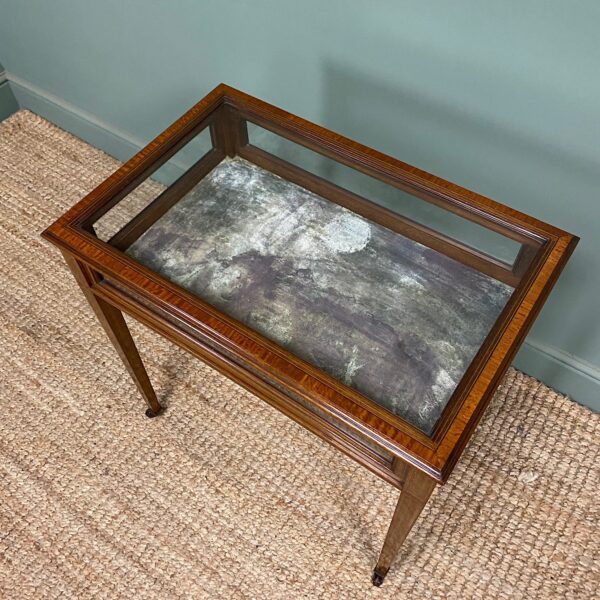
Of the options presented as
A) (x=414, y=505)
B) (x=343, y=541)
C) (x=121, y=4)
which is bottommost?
(x=343, y=541)

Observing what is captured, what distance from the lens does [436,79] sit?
854 millimetres

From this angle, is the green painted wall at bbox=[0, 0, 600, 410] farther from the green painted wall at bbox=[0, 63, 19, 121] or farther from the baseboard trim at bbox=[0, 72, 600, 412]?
the green painted wall at bbox=[0, 63, 19, 121]

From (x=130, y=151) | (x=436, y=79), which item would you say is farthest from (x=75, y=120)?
(x=436, y=79)

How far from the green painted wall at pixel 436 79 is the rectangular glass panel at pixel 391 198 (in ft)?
0.56

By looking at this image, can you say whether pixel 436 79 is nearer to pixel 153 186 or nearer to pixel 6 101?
pixel 153 186

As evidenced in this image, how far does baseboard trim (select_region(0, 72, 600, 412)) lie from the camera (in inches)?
42.6

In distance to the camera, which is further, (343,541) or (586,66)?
(343,541)

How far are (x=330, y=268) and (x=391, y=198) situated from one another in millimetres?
125

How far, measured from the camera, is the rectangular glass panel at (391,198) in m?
0.76

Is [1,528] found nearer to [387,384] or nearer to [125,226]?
[125,226]

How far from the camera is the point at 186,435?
3.61 ft

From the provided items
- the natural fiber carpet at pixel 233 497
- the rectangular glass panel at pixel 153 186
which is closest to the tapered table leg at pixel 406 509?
the natural fiber carpet at pixel 233 497

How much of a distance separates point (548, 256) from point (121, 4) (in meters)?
0.90

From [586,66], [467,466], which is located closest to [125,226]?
[586,66]
